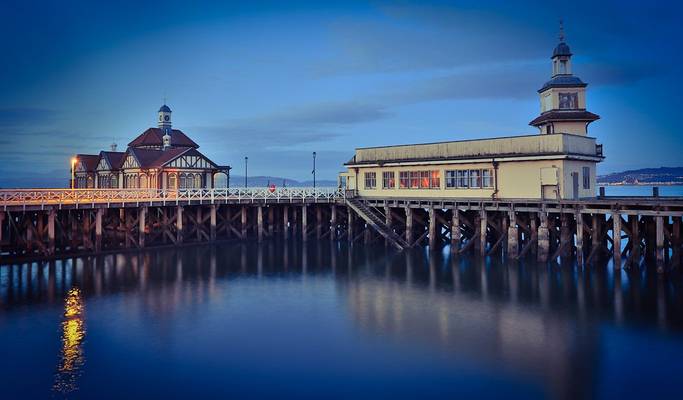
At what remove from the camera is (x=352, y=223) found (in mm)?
38438

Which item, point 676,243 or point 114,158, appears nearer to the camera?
point 676,243

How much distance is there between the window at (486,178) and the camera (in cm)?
3111

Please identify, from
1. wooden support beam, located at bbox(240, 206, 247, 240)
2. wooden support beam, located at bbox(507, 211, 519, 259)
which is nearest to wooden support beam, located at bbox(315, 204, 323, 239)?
wooden support beam, located at bbox(240, 206, 247, 240)

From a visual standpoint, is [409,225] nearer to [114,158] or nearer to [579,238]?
[579,238]

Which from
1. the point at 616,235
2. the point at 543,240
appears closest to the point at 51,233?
the point at 543,240

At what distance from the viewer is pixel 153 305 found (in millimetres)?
20203

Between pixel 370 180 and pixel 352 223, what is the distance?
3.31 metres

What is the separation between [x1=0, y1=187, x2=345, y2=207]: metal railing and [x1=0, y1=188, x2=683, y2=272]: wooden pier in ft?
0.23

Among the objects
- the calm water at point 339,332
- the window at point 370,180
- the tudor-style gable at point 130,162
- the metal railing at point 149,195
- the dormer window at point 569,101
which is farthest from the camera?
the tudor-style gable at point 130,162

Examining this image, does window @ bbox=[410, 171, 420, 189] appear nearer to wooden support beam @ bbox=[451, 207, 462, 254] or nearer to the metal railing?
wooden support beam @ bbox=[451, 207, 462, 254]

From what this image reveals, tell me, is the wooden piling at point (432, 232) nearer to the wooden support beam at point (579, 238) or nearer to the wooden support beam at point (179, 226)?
the wooden support beam at point (579, 238)

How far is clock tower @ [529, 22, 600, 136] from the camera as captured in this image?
32000mm

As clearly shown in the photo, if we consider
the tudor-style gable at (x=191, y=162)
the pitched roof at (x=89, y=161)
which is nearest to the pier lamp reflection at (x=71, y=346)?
the tudor-style gable at (x=191, y=162)

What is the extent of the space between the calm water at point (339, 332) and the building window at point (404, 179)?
8.61 metres
